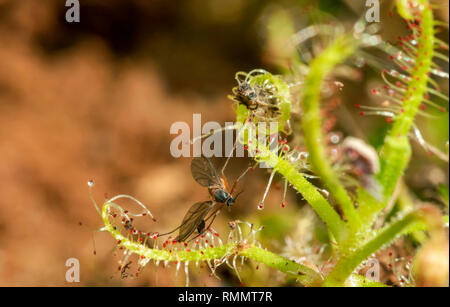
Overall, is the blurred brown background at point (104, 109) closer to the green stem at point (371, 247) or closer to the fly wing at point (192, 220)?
the fly wing at point (192, 220)

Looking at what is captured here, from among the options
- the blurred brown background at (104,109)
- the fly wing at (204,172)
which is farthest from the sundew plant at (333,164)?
the blurred brown background at (104,109)

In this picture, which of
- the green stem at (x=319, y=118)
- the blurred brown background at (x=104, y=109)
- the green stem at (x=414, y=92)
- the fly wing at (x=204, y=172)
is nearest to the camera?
the green stem at (x=319, y=118)

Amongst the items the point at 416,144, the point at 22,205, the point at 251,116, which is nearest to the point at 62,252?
the point at 22,205

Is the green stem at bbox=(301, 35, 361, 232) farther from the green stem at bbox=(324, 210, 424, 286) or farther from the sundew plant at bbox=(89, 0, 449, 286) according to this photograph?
the green stem at bbox=(324, 210, 424, 286)

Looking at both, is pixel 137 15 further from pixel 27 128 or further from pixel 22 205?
pixel 22 205

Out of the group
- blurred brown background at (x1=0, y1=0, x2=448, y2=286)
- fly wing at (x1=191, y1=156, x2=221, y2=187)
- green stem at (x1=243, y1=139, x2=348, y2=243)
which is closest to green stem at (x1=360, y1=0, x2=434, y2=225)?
green stem at (x1=243, y1=139, x2=348, y2=243)

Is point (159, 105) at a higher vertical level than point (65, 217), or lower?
higher

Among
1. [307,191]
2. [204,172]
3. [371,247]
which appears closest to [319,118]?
[307,191]
